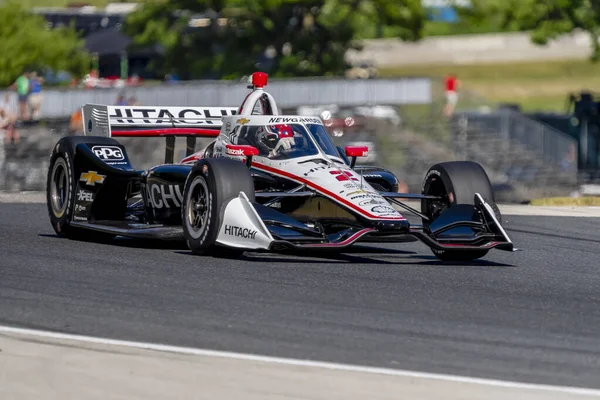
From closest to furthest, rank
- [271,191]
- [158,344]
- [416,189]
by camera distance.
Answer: [158,344]
[271,191]
[416,189]

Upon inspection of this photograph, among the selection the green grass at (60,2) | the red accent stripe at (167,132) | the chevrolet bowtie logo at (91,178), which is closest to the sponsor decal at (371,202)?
the chevrolet bowtie logo at (91,178)

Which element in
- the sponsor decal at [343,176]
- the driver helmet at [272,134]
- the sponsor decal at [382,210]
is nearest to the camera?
the sponsor decal at [382,210]

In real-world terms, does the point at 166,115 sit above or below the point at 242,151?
above

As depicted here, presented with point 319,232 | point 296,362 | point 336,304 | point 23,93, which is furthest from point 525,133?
point 296,362

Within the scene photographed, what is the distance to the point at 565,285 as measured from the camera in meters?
9.12

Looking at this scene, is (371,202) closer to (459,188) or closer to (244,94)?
(459,188)

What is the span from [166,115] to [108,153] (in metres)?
1.27

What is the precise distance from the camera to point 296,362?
616cm

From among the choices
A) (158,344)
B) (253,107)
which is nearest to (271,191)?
(253,107)

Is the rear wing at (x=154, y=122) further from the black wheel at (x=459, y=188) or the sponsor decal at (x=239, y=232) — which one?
the sponsor decal at (x=239, y=232)

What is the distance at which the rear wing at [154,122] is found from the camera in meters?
12.5

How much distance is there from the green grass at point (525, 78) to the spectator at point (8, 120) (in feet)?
109

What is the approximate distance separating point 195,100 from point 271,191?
67.3 ft

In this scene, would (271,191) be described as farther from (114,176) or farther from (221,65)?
(221,65)
